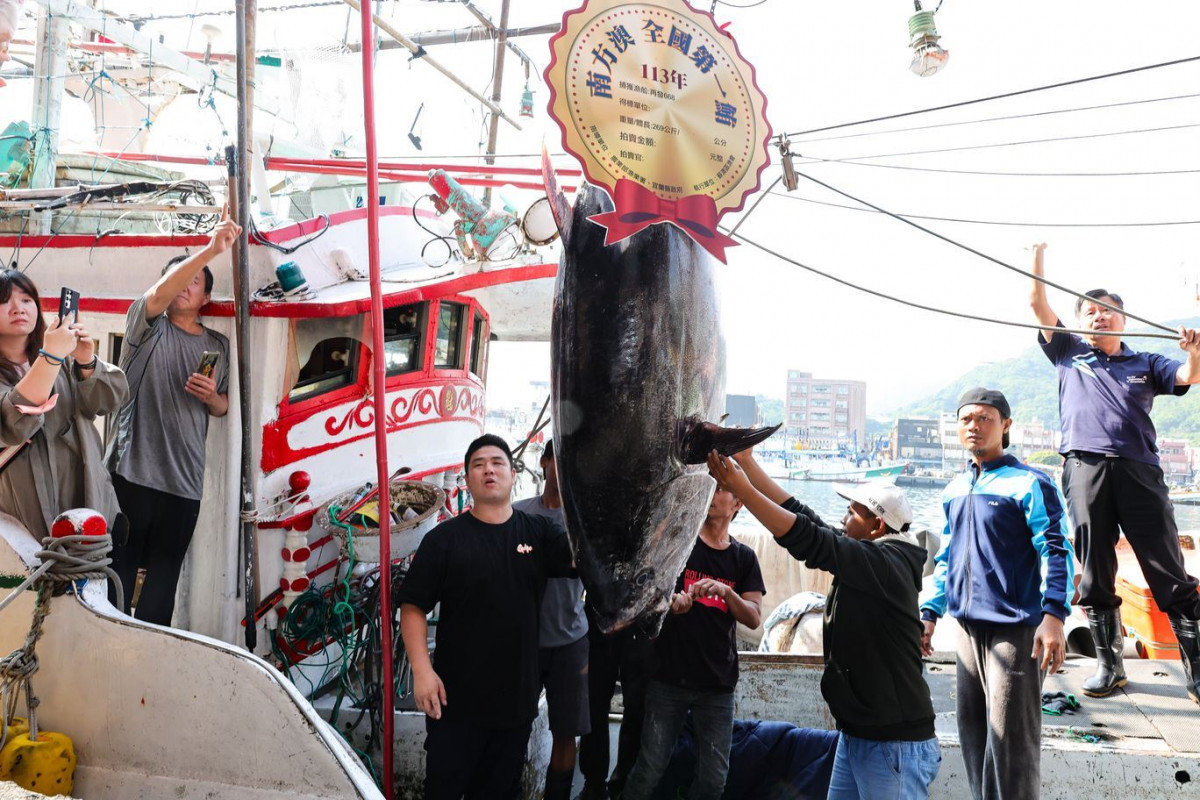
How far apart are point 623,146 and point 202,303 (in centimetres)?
296

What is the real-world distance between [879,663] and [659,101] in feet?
6.46

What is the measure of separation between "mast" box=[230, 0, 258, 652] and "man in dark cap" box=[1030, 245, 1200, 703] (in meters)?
3.57

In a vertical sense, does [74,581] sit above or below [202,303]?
below

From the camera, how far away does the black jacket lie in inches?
98.1

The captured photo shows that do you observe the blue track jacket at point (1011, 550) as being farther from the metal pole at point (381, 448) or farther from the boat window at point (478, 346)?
the boat window at point (478, 346)

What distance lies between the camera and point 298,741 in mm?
2086

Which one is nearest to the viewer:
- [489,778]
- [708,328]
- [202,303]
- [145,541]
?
[708,328]

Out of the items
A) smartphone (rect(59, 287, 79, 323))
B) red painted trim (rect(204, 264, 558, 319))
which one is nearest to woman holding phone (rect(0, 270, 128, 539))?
smartphone (rect(59, 287, 79, 323))

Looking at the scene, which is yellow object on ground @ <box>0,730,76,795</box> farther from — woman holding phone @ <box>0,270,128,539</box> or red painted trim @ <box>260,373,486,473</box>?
red painted trim @ <box>260,373,486,473</box>

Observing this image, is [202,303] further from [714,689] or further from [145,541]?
[714,689]

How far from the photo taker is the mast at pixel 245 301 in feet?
10.4

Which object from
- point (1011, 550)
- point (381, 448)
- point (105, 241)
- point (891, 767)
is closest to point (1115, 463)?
point (1011, 550)

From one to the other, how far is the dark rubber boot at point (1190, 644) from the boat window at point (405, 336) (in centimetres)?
440

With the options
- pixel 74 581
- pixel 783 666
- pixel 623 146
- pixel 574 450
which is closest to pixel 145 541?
pixel 74 581
